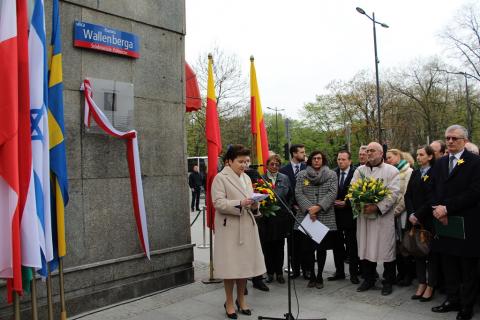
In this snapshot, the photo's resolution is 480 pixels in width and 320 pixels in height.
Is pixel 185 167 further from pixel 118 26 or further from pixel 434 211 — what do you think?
pixel 434 211

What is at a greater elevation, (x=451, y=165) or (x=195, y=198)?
(x=451, y=165)

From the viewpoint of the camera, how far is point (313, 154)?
6.19m

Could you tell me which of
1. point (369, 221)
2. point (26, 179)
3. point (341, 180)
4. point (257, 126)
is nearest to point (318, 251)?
point (369, 221)

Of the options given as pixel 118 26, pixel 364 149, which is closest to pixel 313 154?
pixel 364 149

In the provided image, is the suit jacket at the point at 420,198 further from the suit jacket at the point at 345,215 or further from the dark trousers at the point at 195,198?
the dark trousers at the point at 195,198

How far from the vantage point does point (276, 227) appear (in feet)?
20.5

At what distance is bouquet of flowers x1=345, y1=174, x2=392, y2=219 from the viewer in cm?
566

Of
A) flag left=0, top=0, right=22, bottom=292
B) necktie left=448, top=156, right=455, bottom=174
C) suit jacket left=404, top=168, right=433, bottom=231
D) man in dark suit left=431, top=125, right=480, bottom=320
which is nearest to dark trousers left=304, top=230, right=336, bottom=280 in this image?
suit jacket left=404, top=168, right=433, bottom=231

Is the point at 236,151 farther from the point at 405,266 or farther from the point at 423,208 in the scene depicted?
the point at 405,266

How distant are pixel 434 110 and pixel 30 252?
138ft

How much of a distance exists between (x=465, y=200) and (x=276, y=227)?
2615 millimetres

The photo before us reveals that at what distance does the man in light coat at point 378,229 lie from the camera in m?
→ 5.73

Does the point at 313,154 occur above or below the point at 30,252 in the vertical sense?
above

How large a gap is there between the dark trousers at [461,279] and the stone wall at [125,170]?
139 inches
